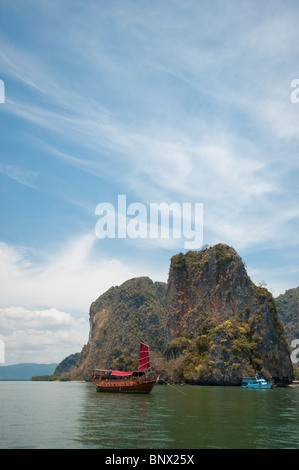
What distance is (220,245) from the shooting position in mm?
146750

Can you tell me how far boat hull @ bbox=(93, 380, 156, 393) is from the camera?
69.4m

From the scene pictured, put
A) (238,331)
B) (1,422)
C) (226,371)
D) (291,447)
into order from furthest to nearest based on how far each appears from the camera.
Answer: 1. (238,331)
2. (226,371)
3. (1,422)
4. (291,447)

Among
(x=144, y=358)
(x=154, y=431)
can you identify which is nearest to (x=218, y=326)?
(x=144, y=358)

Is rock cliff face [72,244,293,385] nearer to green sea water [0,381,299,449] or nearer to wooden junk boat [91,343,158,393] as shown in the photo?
wooden junk boat [91,343,158,393]

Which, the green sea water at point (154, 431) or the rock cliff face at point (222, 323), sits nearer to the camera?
the green sea water at point (154, 431)

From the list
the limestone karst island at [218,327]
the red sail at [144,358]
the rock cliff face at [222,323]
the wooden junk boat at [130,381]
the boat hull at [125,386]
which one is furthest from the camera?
the limestone karst island at [218,327]

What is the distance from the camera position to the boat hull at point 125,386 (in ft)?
228

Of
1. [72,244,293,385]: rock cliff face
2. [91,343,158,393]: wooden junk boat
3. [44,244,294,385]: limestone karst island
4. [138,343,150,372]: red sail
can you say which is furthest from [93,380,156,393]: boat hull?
[44,244,294,385]: limestone karst island

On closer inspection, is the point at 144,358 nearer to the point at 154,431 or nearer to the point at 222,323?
the point at 222,323

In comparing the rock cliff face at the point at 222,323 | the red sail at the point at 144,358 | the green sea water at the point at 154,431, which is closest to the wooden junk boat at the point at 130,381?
the red sail at the point at 144,358

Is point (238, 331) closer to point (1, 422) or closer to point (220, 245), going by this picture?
point (220, 245)

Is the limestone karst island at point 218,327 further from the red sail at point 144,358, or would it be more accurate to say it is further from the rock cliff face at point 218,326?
the red sail at point 144,358
